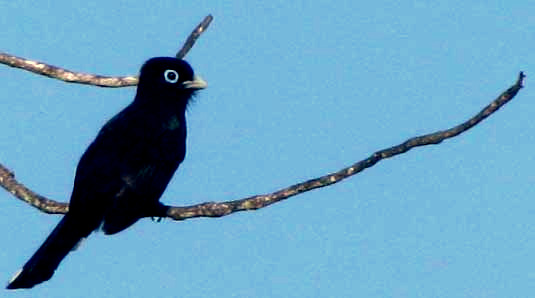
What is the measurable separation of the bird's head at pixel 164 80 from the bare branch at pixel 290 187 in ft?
6.00

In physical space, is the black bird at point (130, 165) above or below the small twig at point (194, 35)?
below

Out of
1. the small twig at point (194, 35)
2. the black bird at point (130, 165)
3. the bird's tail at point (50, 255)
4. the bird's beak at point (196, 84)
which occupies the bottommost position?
the bird's tail at point (50, 255)

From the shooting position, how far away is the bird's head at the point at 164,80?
10953mm

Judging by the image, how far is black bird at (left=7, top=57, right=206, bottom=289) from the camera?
376 inches

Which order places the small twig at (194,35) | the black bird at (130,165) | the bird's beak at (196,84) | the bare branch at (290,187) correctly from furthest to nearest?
the bird's beak at (196,84), the small twig at (194,35), the black bird at (130,165), the bare branch at (290,187)

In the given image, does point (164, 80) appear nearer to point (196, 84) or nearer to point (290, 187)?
point (196, 84)

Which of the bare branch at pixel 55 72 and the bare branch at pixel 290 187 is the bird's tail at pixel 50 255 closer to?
the bare branch at pixel 290 187

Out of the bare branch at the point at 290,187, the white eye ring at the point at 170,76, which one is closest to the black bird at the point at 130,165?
the white eye ring at the point at 170,76

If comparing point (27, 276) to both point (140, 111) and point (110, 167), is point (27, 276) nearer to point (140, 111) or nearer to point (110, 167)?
point (110, 167)

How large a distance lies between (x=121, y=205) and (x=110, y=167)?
0.41 m

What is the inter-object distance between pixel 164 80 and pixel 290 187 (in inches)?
119

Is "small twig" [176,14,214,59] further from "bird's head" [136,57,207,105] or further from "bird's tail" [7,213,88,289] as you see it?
"bird's tail" [7,213,88,289]

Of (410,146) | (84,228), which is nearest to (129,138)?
(84,228)

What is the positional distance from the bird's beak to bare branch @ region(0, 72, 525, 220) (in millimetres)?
1916
